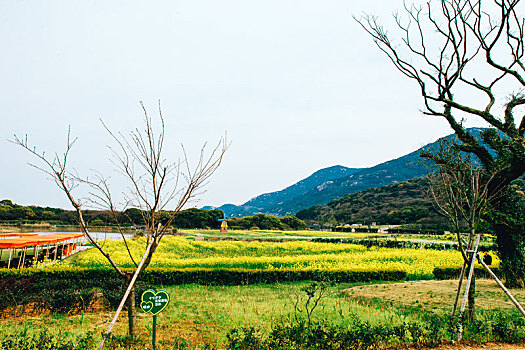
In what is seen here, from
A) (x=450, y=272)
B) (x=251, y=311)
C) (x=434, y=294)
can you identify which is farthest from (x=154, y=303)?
(x=450, y=272)

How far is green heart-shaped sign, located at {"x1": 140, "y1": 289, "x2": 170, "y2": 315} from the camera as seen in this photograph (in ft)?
14.8

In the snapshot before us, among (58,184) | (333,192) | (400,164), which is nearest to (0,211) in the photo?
(58,184)

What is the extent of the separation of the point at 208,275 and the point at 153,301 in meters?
8.32

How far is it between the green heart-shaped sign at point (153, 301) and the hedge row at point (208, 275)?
654 cm

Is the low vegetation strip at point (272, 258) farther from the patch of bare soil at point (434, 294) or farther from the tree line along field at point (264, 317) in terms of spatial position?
the patch of bare soil at point (434, 294)

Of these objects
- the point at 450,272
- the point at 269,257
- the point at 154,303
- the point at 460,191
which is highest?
the point at 460,191

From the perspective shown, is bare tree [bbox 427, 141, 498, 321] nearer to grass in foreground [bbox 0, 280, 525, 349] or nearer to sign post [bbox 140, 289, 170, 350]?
grass in foreground [bbox 0, 280, 525, 349]

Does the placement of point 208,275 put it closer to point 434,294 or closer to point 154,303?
point 434,294

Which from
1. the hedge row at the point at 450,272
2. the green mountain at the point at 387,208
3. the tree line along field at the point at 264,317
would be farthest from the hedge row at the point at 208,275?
the green mountain at the point at 387,208

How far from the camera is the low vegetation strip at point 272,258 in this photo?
15.7 m

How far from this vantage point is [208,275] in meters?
12.6

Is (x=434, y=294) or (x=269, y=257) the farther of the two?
(x=269, y=257)

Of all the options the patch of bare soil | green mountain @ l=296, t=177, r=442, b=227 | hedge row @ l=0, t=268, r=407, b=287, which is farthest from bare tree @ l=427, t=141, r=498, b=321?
green mountain @ l=296, t=177, r=442, b=227

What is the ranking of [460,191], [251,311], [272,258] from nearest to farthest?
[460,191] < [251,311] < [272,258]
